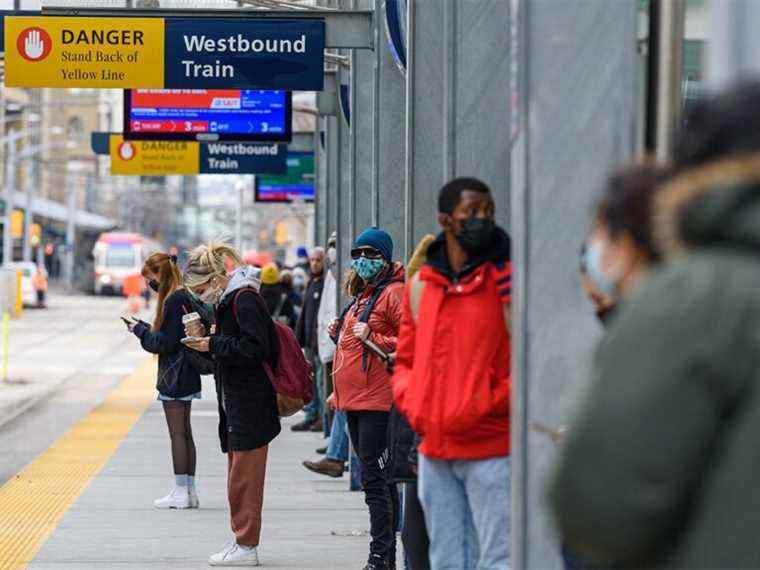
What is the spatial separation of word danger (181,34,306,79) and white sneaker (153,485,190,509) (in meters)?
3.12

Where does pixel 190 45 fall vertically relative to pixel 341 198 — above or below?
above

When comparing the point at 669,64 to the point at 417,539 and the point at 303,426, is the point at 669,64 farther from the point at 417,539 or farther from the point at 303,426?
the point at 303,426

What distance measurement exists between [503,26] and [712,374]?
18.4 ft

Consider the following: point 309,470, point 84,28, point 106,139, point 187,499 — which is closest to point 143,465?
point 309,470

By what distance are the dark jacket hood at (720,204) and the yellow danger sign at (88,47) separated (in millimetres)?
10621

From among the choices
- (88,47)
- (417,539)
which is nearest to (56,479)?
(88,47)

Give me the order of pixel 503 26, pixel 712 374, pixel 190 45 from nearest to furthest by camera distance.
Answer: pixel 712 374 < pixel 503 26 < pixel 190 45

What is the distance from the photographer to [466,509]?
602cm

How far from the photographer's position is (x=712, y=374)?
8.45 feet

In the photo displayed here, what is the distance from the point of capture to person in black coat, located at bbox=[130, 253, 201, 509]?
37.6 ft

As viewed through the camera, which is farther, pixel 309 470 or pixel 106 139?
pixel 106 139

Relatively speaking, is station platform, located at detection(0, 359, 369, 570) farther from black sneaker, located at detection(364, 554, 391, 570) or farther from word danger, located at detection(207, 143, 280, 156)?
word danger, located at detection(207, 143, 280, 156)

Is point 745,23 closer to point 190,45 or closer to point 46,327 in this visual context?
point 190,45

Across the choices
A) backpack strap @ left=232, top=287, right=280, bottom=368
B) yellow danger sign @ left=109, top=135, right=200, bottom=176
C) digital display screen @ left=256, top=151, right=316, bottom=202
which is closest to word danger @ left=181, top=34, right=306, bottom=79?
backpack strap @ left=232, top=287, right=280, bottom=368
